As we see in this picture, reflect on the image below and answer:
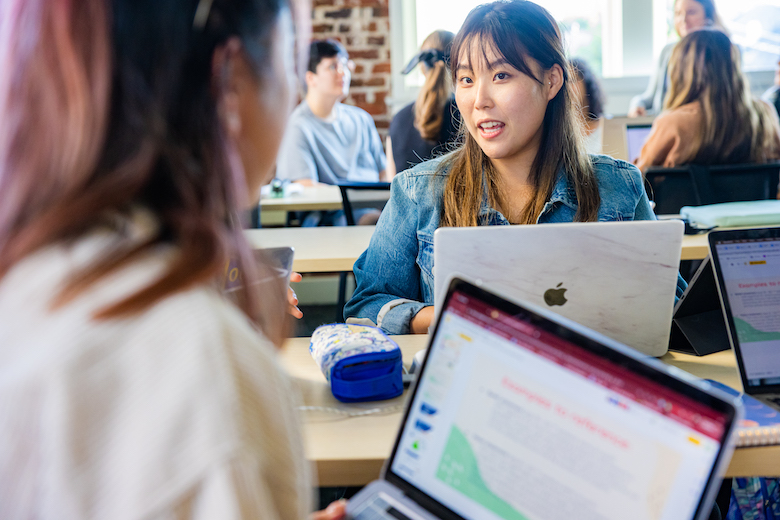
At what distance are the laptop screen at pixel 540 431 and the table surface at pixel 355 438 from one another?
0.11 meters

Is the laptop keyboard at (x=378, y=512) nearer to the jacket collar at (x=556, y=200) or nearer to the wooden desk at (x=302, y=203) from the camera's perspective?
the jacket collar at (x=556, y=200)

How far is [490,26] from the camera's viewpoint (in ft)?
4.81

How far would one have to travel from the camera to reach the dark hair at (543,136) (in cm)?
146

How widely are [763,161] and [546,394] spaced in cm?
252

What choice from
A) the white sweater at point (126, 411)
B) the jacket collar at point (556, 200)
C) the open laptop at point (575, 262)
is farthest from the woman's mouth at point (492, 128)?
the white sweater at point (126, 411)

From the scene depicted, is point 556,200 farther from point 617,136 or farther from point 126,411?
point 617,136

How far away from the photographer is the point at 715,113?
2.67 meters

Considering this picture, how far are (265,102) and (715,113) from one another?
2.58 m

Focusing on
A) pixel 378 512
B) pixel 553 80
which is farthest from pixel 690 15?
pixel 378 512

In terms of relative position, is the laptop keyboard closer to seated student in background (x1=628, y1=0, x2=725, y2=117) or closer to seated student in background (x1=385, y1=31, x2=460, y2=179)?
seated student in background (x1=385, y1=31, x2=460, y2=179)

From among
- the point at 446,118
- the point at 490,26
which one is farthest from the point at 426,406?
the point at 446,118

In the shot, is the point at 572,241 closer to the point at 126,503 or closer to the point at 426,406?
the point at 426,406

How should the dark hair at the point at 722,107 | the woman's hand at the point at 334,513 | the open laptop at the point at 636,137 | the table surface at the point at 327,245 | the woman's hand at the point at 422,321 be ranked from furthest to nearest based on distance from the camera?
the open laptop at the point at 636,137 → the dark hair at the point at 722,107 → the table surface at the point at 327,245 → the woman's hand at the point at 422,321 → the woman's hand at the point at 334,513

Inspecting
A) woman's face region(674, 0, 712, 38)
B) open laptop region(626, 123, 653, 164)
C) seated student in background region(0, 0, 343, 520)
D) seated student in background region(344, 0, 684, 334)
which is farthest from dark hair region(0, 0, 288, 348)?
woman's face region(674, 0, 712, 38)
